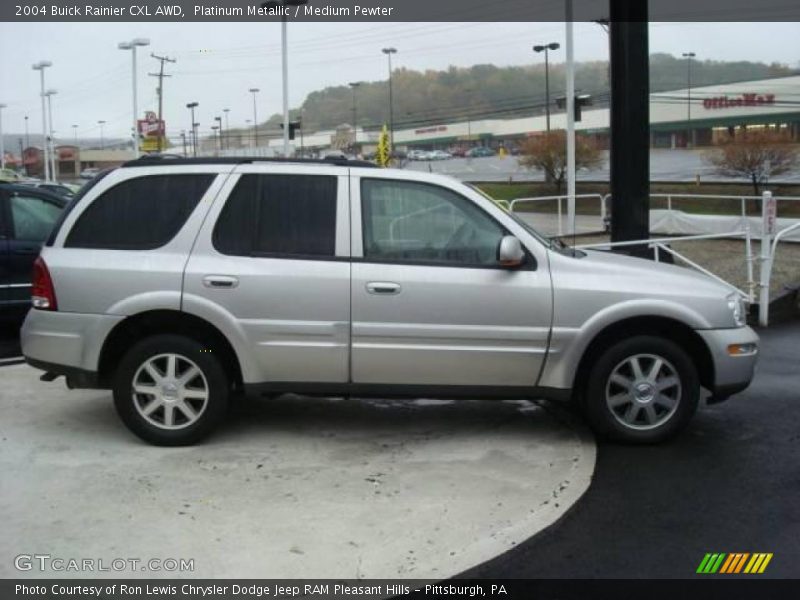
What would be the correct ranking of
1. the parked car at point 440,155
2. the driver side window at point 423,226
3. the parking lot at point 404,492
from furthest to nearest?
1. the parked car at point 440,155
2. the driver side window at point 423,226
3. the parking lot at point 404,492

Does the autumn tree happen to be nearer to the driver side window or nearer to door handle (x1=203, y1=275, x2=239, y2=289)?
the driver side window

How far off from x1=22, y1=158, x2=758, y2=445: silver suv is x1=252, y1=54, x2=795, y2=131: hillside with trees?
20.6 metres

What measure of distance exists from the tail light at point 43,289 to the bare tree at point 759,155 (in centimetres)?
3419

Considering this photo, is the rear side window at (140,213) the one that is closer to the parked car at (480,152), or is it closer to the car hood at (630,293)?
the car hood at (630,293)

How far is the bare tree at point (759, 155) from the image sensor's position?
34.5 m

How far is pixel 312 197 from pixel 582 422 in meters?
2.52

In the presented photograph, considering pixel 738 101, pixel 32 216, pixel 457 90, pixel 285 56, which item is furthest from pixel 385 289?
pixel 738 101

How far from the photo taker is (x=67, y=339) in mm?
5195

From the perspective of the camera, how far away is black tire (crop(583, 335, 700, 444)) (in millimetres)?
5215

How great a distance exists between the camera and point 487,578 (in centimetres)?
363

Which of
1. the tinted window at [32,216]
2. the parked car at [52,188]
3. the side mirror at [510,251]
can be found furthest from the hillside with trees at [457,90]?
the side mirror at [510,251]

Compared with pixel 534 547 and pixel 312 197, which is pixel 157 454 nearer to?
pixel 312 197

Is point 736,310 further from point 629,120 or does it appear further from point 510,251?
point 629,120

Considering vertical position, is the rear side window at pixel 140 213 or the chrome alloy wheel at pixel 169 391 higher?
the rear side window at pixel 140 213
